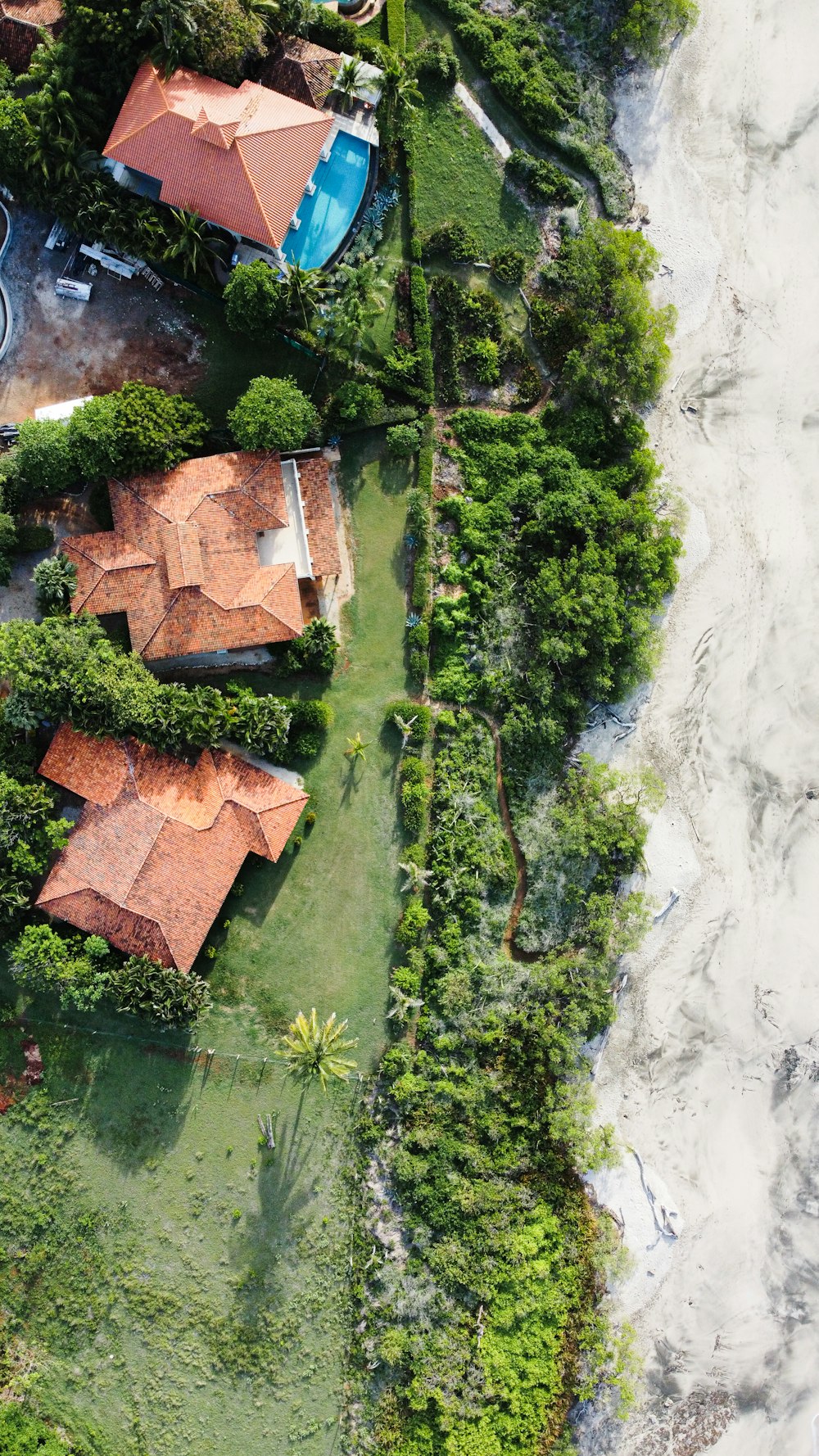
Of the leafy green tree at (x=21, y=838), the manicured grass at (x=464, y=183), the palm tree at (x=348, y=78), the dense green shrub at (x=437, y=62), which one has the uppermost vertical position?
the dense green shrub at (x=437, y=62)

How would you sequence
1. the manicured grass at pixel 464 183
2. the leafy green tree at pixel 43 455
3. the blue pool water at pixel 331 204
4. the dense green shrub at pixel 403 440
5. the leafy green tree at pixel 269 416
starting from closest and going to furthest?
the leafy green tree at pixel 43 455 → the leafy green tree at pixel 269 416 → the blue pool water at pixel 331 204 → the dense green shrub at pixel 403 440 → the manicured grass at pixel 464 183

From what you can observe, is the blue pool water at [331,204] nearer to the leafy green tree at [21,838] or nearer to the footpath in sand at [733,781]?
the footpath in sand at [733,781]

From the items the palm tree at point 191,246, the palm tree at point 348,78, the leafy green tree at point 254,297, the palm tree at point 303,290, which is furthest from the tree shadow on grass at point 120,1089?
the palm tree at point 348,78

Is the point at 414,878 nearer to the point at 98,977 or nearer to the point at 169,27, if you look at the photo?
the point at 98,977

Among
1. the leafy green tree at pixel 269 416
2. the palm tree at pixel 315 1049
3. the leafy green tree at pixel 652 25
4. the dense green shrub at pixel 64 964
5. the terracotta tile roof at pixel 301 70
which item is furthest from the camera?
the leafy green tree at pixel 652 25

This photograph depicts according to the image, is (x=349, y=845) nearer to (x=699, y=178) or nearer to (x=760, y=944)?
(x=760, y=944)

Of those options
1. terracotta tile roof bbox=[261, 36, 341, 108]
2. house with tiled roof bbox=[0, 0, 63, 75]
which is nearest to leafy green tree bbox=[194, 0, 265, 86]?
terracotta tile roof bbox=[261, 36, 341, 108]

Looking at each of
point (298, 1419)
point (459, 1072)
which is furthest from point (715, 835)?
point (298, 1419)

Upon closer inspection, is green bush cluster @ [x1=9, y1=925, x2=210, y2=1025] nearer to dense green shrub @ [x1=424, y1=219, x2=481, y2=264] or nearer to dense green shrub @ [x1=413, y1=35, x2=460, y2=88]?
dense green shrub @ [x1=424, y1=219, x2=481, y2=264]
